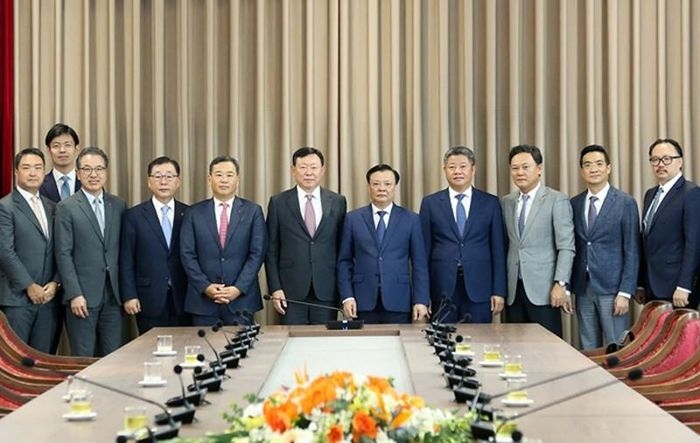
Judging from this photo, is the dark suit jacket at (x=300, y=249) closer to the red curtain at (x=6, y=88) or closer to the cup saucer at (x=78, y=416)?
the red curtain at (x=6, y=88)

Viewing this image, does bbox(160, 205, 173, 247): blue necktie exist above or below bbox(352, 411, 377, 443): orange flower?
above

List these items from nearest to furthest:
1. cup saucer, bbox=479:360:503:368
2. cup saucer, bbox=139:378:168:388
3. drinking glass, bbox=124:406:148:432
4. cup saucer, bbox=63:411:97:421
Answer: drinking glass, bbox=124:406:148:432
cup saucer, bbox=63:411:97:421
cup saucer, bbox=139:378:168:388
cup saucer, bbox=479:360:503:368

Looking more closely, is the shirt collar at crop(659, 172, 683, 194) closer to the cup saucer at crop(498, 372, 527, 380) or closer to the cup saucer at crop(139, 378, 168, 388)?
the cup saucer at crop(498, 372, 527, 380)

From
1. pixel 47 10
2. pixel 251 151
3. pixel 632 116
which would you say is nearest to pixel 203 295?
pixel 251 151

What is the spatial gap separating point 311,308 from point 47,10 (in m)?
3.07

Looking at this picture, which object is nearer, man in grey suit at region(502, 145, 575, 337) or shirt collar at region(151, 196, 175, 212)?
man in grey suit at region(502, 145, 575, 337)

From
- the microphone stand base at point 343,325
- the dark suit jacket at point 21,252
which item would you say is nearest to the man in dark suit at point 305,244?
the microphone stand base at point 343,325

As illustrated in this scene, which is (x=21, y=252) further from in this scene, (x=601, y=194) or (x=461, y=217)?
(x=601, y=194)

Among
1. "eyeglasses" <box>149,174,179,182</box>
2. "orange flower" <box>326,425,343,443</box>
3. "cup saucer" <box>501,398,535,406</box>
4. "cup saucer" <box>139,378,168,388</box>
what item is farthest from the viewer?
"eyeglasses" <box>149,174,179,182</box>

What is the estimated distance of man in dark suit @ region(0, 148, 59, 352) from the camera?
5.74 metres

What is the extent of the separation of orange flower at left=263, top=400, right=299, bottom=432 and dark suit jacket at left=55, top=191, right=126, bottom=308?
13.7ft

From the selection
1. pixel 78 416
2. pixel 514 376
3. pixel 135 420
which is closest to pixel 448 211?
pixel 514 376

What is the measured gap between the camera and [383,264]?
19.5 ft

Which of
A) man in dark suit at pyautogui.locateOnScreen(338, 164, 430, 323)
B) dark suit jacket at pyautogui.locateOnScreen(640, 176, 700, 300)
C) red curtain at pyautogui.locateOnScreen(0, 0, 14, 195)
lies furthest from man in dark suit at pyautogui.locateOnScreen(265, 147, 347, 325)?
red curtain at pyautogui.locateOnScreen(0, 0, 14, 195)
